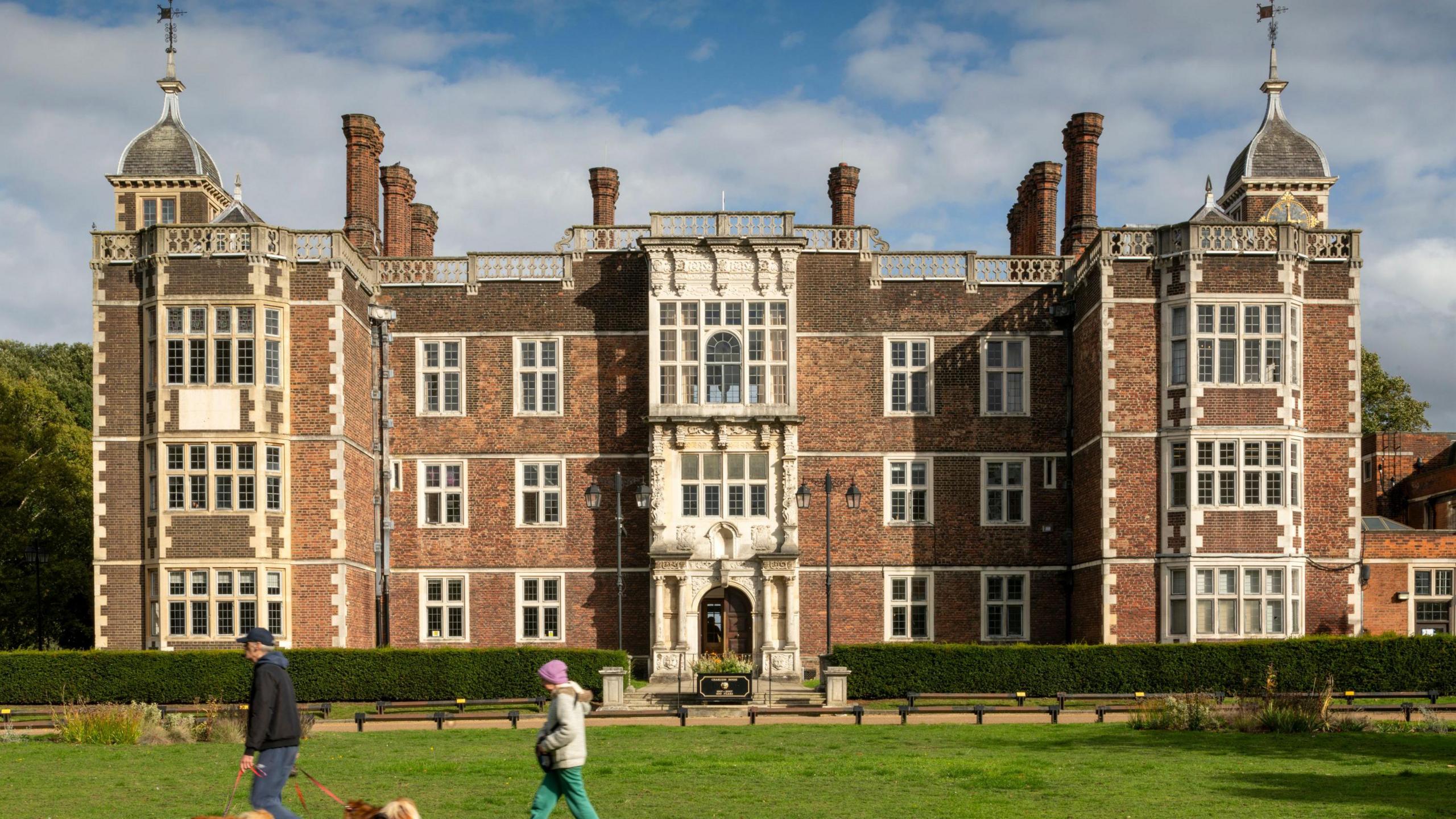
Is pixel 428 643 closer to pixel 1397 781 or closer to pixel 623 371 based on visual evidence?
pixel 623 371

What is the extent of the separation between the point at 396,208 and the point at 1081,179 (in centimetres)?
1869

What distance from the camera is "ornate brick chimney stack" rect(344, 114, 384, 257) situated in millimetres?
40188

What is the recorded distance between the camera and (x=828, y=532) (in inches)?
1411

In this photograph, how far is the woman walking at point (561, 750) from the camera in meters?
13.0

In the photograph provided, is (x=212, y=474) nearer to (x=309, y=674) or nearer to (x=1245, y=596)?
(x=309, y=674)

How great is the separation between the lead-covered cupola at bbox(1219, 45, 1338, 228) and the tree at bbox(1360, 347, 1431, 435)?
53.8ft

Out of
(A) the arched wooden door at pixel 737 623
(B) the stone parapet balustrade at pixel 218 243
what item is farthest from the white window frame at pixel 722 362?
(B) the stone parapet balustrade at pixel 218 243

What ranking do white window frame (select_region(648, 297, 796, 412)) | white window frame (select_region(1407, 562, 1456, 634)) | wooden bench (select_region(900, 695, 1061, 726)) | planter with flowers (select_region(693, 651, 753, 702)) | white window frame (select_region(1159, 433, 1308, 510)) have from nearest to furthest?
1. wooden bench (select_region(900, 695, 1061, 726))
2. planter with flowers (select_region(693, 651, 753, 702))
3. white window frame (select_region(1159, 433, 1308, 510))
4. white window frame (select_region(648, 297, 796, 412))
5. white window frame (select_region(1407, 562, 1456, 634))

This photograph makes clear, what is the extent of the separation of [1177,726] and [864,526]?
49.9ft

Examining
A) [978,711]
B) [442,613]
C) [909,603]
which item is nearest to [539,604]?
[442,613]

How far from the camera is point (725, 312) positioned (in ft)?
128

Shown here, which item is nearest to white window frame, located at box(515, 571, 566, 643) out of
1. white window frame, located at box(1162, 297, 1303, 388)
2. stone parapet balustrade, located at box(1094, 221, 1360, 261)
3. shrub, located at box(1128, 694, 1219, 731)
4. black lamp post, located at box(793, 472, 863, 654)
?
black lamp post, located at box(793, 472, 863, 654)

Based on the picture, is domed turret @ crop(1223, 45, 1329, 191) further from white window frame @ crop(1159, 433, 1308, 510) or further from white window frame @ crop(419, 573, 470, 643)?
white window frame @ crop(419, 573, 470, 643)

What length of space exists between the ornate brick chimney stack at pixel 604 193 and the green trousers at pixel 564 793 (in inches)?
1167
